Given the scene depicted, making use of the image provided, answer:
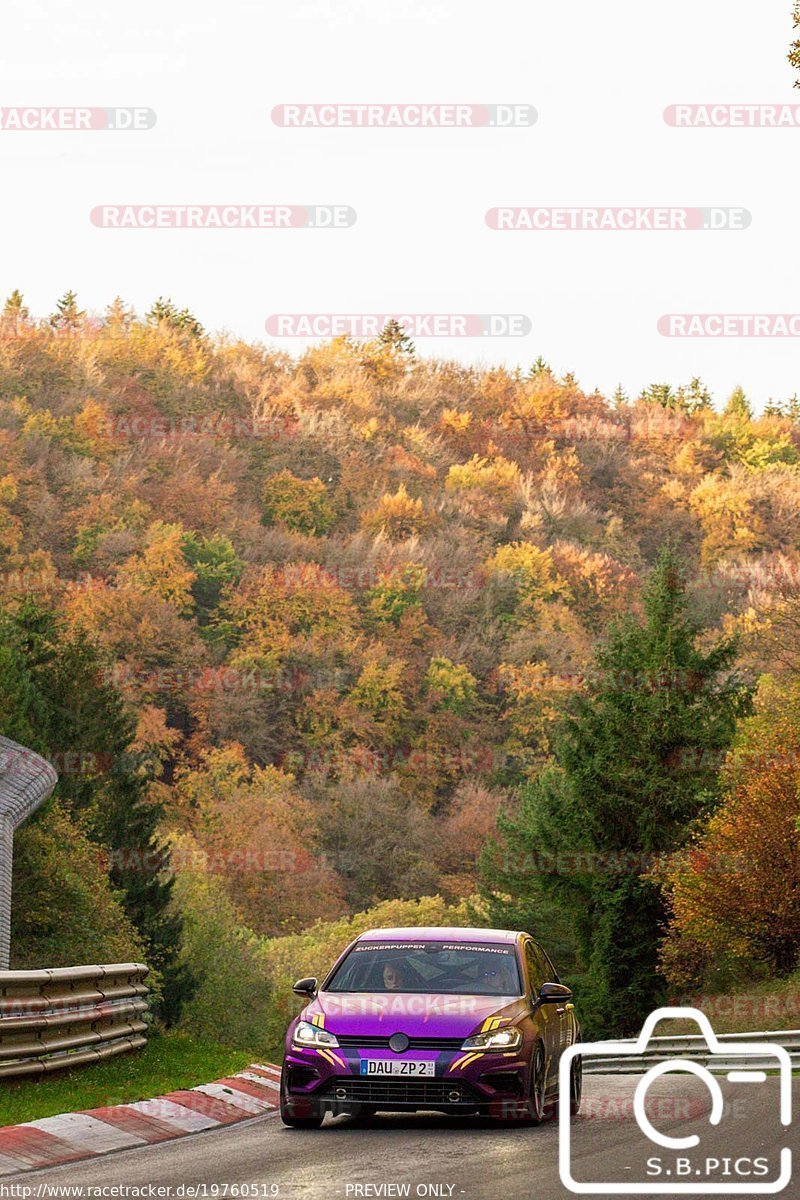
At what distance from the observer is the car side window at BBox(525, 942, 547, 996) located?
45.4ft

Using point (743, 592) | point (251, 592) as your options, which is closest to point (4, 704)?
point (251, 592)

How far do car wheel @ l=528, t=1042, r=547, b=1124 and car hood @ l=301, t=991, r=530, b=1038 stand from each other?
34cm

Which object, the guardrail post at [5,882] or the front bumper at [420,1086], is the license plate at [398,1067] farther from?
the guardrail post at [5,882]

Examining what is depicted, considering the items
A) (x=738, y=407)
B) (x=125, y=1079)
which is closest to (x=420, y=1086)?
(x=125, y=1079)

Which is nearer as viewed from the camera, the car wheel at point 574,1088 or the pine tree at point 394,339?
the car wheel at point 574,1088

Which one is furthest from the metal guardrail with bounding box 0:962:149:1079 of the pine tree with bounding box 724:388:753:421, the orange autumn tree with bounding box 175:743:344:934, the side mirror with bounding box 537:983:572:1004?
the pine tree with bounding box 724:388:753:421

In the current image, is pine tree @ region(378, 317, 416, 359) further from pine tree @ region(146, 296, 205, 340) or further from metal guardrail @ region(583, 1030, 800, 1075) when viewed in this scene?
metal guardrail @ region(583, 1030, 800, 1075)

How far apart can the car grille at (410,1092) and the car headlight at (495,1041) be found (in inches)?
11.1

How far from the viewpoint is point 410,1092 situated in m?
12.3

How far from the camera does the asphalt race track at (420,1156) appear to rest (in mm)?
9312

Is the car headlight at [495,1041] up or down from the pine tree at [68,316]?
down

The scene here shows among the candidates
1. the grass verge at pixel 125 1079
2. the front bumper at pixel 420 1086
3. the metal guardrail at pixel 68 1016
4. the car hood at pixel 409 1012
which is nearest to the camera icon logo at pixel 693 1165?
the front bumper at pixel 420 1086

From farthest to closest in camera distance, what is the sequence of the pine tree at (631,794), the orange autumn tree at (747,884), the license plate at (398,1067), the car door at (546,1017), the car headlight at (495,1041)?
the pine tree at (631,794) → the orange autumn tree at (747,884) → the car door at (546,1017) → the car headlight at (495,1041) → the license plate at (398,1067)

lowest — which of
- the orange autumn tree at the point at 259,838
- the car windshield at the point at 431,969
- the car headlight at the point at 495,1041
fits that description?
the orange autumn tree at the point at 259,838
